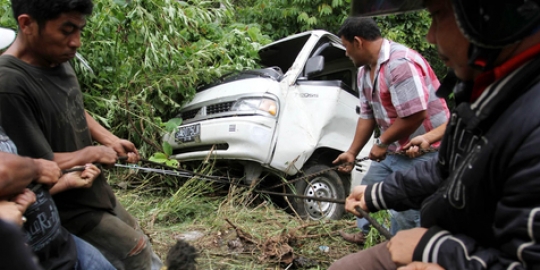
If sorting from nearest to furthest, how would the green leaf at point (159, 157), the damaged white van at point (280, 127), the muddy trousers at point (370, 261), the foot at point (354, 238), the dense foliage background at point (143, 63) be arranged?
the muddy trousers at point (370, 261)
the foot at point (354, 238)
the damaged white van at point (280, 127)
the green leaf at point (159, 157)
the dense foliage background at point (143, 63)

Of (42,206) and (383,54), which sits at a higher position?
(383,54)

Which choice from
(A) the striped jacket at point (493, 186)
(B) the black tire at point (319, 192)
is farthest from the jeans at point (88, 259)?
(B) the black tire at point (319, 192)

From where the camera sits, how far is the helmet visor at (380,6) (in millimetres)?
1557

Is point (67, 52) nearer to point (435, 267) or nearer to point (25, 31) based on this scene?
point (25, 31)

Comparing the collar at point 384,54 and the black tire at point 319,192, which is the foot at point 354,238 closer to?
the black tire at point 319,192

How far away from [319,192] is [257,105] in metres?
1.22

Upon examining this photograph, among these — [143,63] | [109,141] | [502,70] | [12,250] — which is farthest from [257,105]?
[12,250]

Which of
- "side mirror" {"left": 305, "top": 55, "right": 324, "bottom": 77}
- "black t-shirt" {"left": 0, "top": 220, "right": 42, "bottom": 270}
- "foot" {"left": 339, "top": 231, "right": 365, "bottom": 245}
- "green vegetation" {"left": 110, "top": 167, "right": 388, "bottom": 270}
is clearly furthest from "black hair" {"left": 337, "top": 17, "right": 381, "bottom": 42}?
"black t-shirt" {"left": 0, "top": 220, "right": 42, "bottom": 270}

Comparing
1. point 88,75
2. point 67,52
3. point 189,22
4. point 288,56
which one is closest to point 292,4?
point 288,56

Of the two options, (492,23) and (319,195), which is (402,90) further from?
(319,195)

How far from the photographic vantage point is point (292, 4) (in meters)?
8.78

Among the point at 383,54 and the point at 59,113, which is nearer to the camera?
the point at 59,113

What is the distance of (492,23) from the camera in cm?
105

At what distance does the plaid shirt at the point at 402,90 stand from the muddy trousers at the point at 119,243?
1904 millimetres
